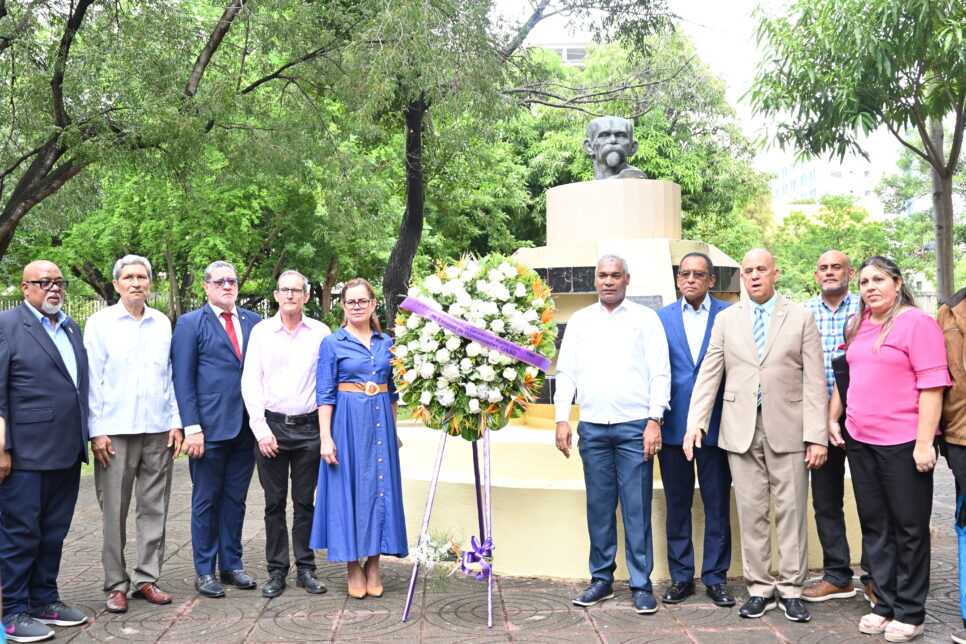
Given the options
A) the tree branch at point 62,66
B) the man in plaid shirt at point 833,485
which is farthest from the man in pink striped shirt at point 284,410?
the tree branch at point 62,66

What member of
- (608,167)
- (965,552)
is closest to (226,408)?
(608,167)

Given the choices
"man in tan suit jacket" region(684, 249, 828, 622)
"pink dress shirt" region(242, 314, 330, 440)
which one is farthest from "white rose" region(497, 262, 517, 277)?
"pink dress shirt" region(242, 314, 330, 440)

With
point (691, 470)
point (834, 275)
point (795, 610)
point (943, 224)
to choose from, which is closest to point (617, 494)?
point (691, 470)

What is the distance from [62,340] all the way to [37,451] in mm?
646

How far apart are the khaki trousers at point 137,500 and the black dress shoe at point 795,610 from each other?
3671mm

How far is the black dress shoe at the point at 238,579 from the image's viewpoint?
17.7ft

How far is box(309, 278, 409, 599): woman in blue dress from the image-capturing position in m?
5.12

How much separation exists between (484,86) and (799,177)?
366 ft

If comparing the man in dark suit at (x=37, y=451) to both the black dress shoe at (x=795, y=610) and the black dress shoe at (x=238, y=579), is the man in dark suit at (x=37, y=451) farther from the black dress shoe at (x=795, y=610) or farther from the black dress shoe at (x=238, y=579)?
the black dress shoe at (x=795, y=610)

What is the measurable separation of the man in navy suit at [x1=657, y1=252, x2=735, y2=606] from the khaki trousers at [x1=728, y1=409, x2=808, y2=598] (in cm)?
16

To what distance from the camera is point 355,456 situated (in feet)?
17.0

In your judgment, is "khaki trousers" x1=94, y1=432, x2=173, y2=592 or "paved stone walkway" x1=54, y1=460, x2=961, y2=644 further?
"khaki trousers" x1=94, y1=432, x2=173, y2=592

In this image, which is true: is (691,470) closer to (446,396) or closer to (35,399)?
(446,396)

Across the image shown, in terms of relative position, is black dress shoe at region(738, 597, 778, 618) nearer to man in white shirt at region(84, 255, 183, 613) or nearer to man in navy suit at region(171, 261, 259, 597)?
man in navy suit at region(171, 261, 259, 597)
